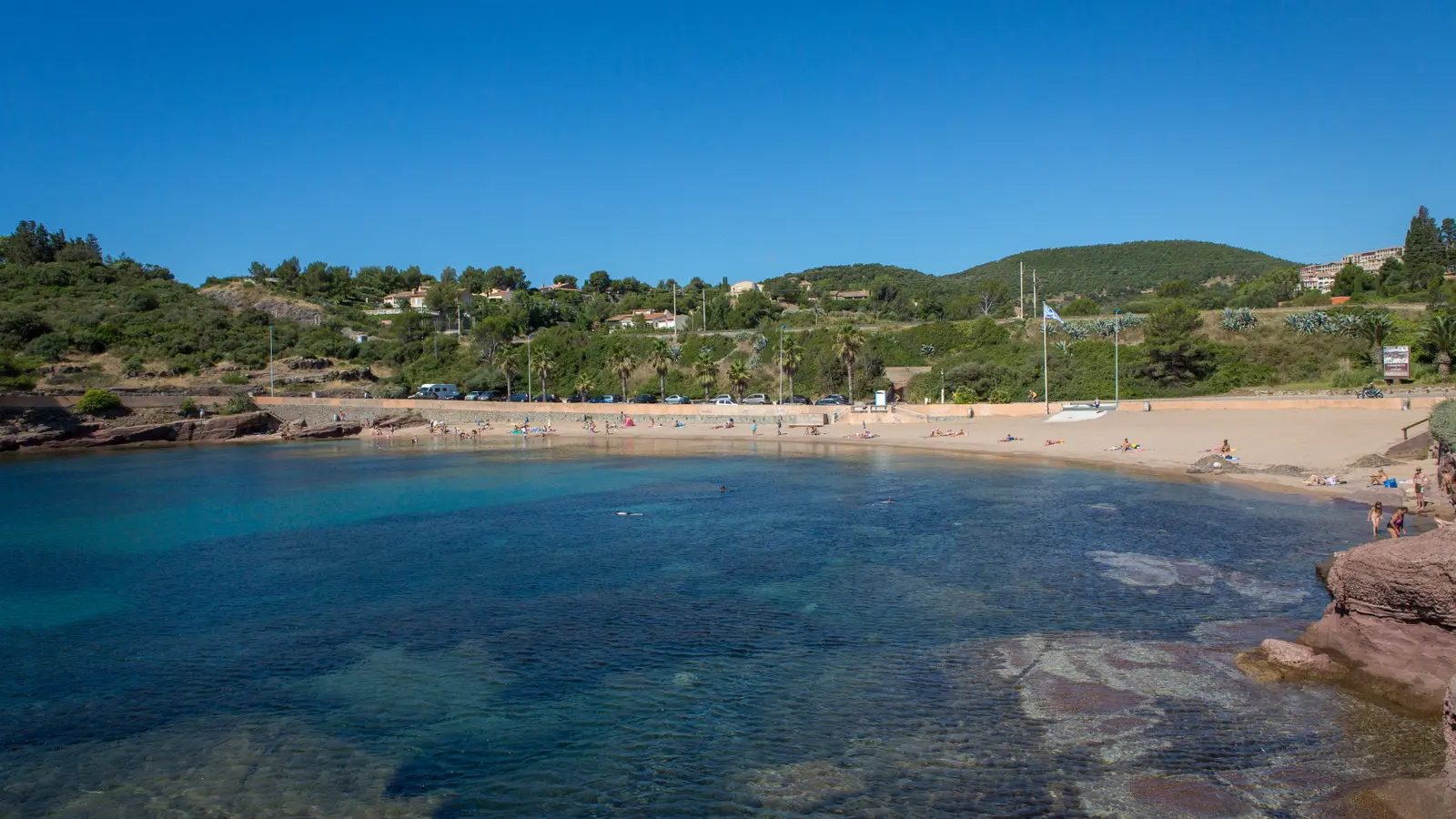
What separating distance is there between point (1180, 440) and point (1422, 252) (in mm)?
68653

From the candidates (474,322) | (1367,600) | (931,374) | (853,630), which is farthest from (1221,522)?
(474,322)

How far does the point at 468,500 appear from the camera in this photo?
114ft

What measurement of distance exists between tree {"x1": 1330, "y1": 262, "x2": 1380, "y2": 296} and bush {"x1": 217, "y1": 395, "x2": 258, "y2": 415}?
101007 mm

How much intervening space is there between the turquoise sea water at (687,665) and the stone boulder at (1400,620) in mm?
941

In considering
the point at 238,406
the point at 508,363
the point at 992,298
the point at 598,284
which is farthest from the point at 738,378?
the point at 598,284

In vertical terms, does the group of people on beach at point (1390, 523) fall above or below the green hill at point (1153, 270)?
below

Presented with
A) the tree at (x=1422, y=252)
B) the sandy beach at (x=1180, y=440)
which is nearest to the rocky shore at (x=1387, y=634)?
the sandy beach at (x=1180, y=440)

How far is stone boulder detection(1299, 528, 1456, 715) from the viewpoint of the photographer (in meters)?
12.0

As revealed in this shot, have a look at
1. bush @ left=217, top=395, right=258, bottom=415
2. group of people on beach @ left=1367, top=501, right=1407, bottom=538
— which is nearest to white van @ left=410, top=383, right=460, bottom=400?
bush @ left=217, top=395, right=258, bottom=415

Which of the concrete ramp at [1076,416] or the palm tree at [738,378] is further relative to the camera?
the palm tree at [738,378]

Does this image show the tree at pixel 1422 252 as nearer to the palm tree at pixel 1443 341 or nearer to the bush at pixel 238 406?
the palm tree at pixel 1443 341

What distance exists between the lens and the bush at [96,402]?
223 feet

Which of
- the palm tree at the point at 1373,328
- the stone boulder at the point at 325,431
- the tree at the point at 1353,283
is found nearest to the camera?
the palm tree at the point at 1373,328

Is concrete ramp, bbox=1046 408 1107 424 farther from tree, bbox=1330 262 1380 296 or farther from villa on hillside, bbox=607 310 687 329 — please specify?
villa on hillside, bbox=607 310 687 329
